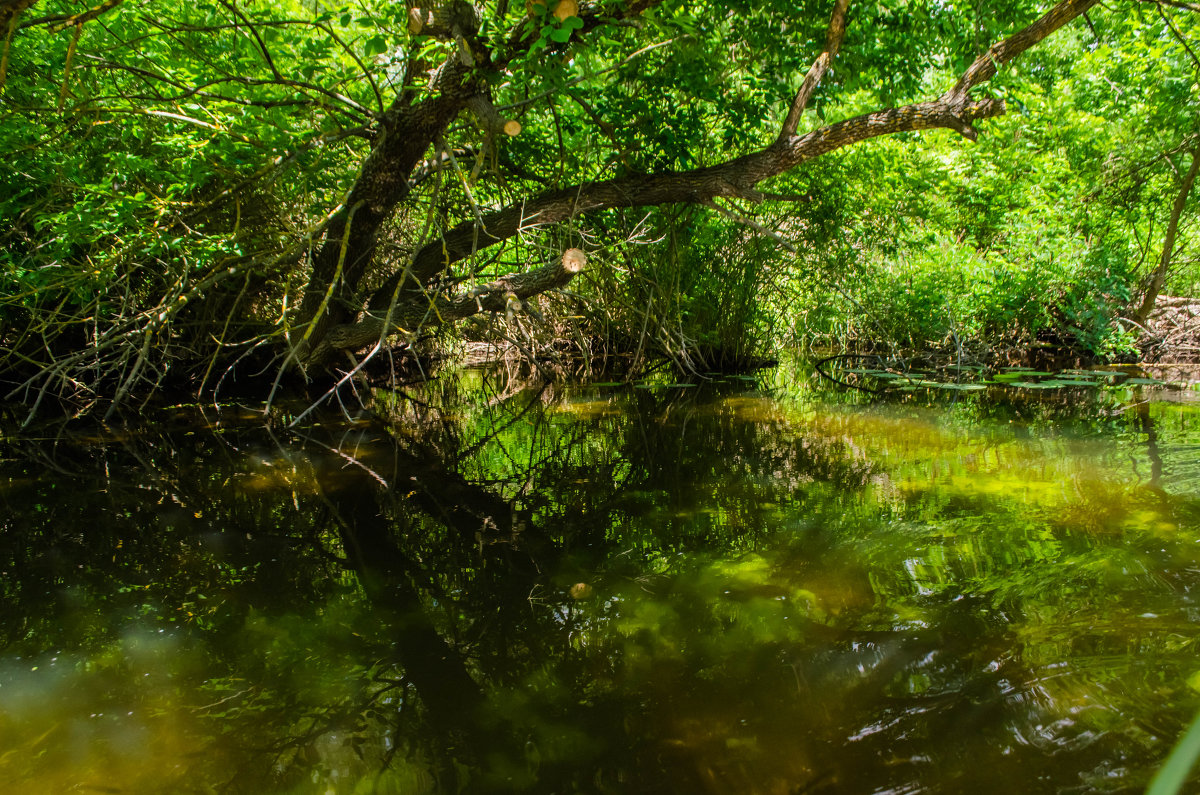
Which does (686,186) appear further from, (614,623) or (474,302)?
(614,623)

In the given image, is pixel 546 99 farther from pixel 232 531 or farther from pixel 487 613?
pixel 487 613

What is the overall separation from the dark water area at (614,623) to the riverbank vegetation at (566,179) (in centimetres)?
151

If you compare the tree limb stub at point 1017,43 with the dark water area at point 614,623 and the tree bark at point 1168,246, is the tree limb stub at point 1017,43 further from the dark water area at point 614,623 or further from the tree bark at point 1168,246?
the tree bark at point 1168,246

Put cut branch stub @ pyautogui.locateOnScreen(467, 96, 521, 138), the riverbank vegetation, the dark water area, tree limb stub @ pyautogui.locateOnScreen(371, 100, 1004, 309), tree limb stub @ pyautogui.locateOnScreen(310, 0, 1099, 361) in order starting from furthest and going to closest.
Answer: tree limb stub @ pyautogui.locateOnScreen(371, 100, 1004, 309) < tree limb stub @ pyautogui.locateOnScreen(310, 0, 1099, 361) < the riverbank vegetation < cut branch stub @ pyautogui.locateOnScreen(467, 96, 521, 138) < the dark water area

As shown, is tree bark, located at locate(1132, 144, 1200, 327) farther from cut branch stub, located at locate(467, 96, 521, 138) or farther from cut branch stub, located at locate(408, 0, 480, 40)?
cut branch stub, located at locate(408, 0, 480, 40)

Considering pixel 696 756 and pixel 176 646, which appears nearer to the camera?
pixel 696 756

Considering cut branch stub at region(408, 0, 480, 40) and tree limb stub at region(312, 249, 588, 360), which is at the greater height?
cut branch stub at region(408, 0, 480, 40)

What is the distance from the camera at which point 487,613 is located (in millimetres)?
2365

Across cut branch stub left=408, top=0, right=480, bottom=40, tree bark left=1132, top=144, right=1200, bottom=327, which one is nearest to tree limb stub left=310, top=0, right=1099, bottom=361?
cut branch stub left=408, top=0, right=480, bottom=40

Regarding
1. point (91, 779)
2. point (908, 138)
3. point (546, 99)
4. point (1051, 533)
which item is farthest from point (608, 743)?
point (908, 138)

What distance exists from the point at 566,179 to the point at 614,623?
513 centimetres

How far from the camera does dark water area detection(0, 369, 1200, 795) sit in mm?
1680

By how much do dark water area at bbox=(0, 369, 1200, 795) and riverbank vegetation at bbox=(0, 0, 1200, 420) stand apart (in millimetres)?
1509

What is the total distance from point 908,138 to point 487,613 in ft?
25.4
